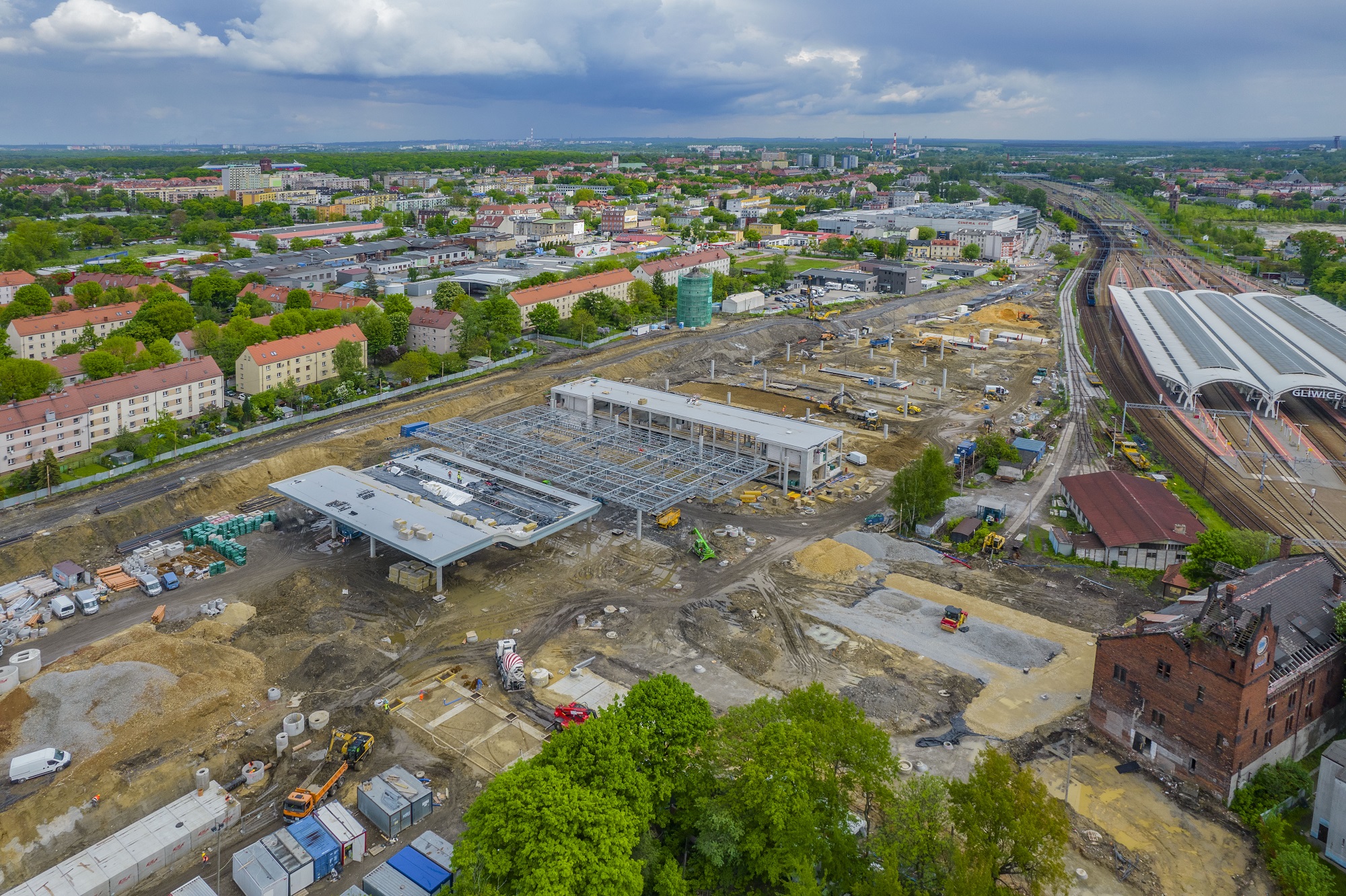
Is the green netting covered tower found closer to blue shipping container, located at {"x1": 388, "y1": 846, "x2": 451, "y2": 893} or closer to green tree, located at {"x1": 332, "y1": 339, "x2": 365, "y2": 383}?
green tree, located at {"x1": 332, "y1": 339, "x2": 365, "y2": 383}

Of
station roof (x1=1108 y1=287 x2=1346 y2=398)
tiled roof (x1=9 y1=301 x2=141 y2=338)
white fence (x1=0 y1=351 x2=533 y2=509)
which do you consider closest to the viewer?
white fence (x1=0 y1=351 x2=533 y2=509)

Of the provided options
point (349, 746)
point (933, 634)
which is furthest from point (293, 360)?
point (933, 634)

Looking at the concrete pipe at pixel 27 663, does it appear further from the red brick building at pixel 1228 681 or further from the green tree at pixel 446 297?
the green tree at pixel 446 297

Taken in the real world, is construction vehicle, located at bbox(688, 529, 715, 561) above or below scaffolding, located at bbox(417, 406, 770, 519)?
below

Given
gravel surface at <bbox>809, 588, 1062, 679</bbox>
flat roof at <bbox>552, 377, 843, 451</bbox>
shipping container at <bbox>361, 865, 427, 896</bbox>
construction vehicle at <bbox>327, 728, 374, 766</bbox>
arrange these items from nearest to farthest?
shipping container at <bbox>361, 865, 427, 896</bbox>
construction vehicle at <bbox>327, 728, 374, 766</bbox>
gravel surface at <bbox>809, 588, 1062, 679</bbox>
flat roof at <bbox>552, 377, 843, 451</bbox>

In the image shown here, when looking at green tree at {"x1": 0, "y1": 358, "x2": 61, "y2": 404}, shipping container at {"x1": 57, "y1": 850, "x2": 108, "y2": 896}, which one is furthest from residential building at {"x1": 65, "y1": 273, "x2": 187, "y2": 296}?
shipping container at {"x1": 57, "y1": 850, "x2": 108, "y2": 896}
